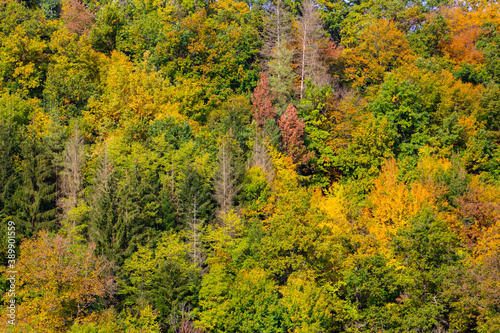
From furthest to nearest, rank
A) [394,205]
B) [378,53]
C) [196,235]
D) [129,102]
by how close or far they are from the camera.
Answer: [378,53] < [129,102] < [394,205] < [196,235]

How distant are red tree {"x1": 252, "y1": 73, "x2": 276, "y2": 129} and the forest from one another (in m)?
0.18

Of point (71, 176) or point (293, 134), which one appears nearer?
point (71, 176)

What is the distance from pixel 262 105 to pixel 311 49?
16.7m

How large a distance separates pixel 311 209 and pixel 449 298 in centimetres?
1312

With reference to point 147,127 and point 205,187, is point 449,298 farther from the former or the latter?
point 147,127

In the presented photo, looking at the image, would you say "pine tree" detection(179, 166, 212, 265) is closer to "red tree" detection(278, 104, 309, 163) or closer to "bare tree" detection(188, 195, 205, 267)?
"bare tree" detection(188, 195, 205, 267)

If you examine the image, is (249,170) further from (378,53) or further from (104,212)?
(378,53)

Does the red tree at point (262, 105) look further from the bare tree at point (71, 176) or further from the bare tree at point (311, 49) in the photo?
the bare tree at point (71, 176)

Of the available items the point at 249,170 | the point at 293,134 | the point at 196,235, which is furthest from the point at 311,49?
the point at 196,235

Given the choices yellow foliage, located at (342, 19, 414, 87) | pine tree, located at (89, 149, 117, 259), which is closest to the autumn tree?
pine tree, located at (89, 149, 117, 259)

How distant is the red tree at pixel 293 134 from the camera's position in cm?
5853

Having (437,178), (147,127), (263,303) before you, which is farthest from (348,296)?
(147,127)

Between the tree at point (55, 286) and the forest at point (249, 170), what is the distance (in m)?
0.16

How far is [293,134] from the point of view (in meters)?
58.6
